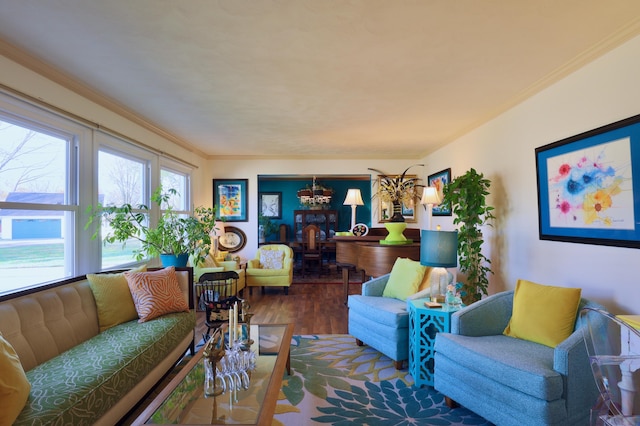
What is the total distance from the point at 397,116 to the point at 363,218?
5.39 meters

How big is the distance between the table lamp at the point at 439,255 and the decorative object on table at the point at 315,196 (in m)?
5.92

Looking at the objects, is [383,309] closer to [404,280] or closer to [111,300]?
[404,280]

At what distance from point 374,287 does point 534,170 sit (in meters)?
1.90

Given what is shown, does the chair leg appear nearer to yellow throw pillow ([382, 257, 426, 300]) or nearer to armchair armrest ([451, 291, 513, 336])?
armchair armrest ([451, 291, 513, 336])

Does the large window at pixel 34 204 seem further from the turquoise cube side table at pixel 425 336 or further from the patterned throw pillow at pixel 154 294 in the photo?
the turquoise cube side table at pixel 425 336

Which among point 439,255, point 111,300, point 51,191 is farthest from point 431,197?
point 51,191

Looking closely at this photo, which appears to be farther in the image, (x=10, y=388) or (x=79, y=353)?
(x=79, y=353)

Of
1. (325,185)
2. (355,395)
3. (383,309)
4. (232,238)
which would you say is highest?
(325,185)

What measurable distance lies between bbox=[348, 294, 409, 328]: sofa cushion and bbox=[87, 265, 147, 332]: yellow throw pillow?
1.99 meters

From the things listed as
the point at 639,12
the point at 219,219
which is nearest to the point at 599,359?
the point at 639,12

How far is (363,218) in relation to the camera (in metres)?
9.22

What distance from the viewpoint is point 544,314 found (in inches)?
87.5

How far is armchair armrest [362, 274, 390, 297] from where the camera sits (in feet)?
11.5

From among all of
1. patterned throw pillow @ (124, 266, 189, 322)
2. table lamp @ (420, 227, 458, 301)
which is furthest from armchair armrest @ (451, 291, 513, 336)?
patterned throw pillow @ (124, 266, 189, 322)
